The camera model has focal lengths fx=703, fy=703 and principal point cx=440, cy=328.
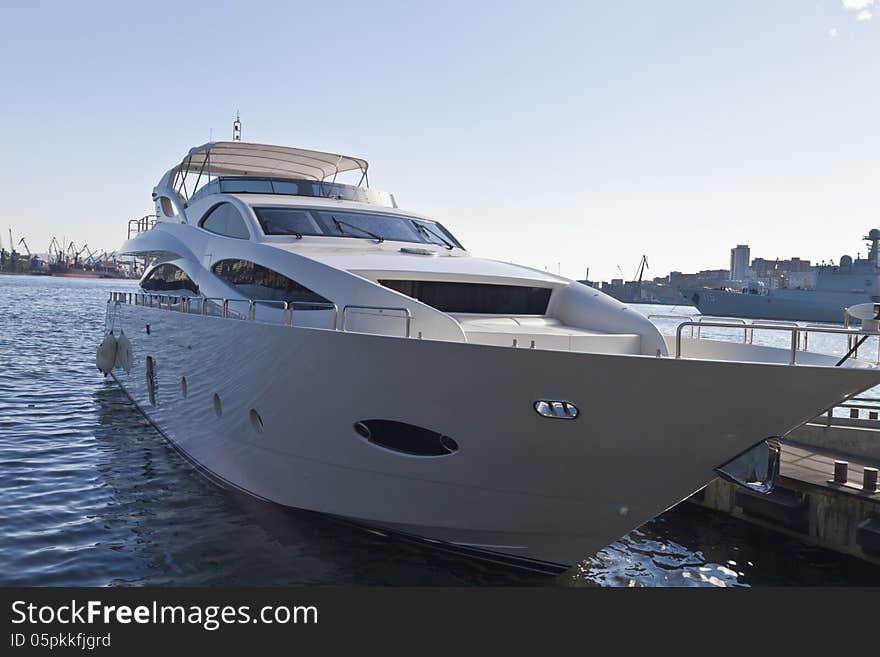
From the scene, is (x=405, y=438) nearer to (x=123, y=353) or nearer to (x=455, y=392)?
(x=455, y=392)

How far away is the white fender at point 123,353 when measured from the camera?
47.4 feet

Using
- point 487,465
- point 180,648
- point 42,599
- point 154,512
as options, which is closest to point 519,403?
point 487,465

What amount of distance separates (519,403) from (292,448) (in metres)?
2.73

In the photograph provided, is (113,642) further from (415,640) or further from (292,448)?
(292,448)

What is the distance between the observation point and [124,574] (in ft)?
23.4

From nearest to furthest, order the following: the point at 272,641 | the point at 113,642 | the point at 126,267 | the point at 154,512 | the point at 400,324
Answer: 1. the point at 113,642
2. the point at 272,641
3. the point at 400,324
4. the point at 154,512
5. the point at 126,267

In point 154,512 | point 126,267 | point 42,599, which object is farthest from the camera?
point 126,267

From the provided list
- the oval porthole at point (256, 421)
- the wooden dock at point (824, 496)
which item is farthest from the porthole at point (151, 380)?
the wooden dock at point (824, 496)

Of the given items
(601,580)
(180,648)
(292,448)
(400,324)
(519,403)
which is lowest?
(601,580)

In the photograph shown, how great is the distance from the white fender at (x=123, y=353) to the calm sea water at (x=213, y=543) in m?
→ 2.21

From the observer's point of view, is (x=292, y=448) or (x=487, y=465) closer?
(x=487, y=465)

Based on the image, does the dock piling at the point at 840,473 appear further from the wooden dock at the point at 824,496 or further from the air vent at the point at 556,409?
the air vent at the point at 556,409

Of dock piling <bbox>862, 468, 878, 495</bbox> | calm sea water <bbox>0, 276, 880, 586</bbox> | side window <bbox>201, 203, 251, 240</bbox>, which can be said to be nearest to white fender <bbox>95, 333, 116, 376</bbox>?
calm sea water <bbox>0, 276, 880, 586</bbox>

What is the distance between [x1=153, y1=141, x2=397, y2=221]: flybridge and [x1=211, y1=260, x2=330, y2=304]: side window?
2.18 m
